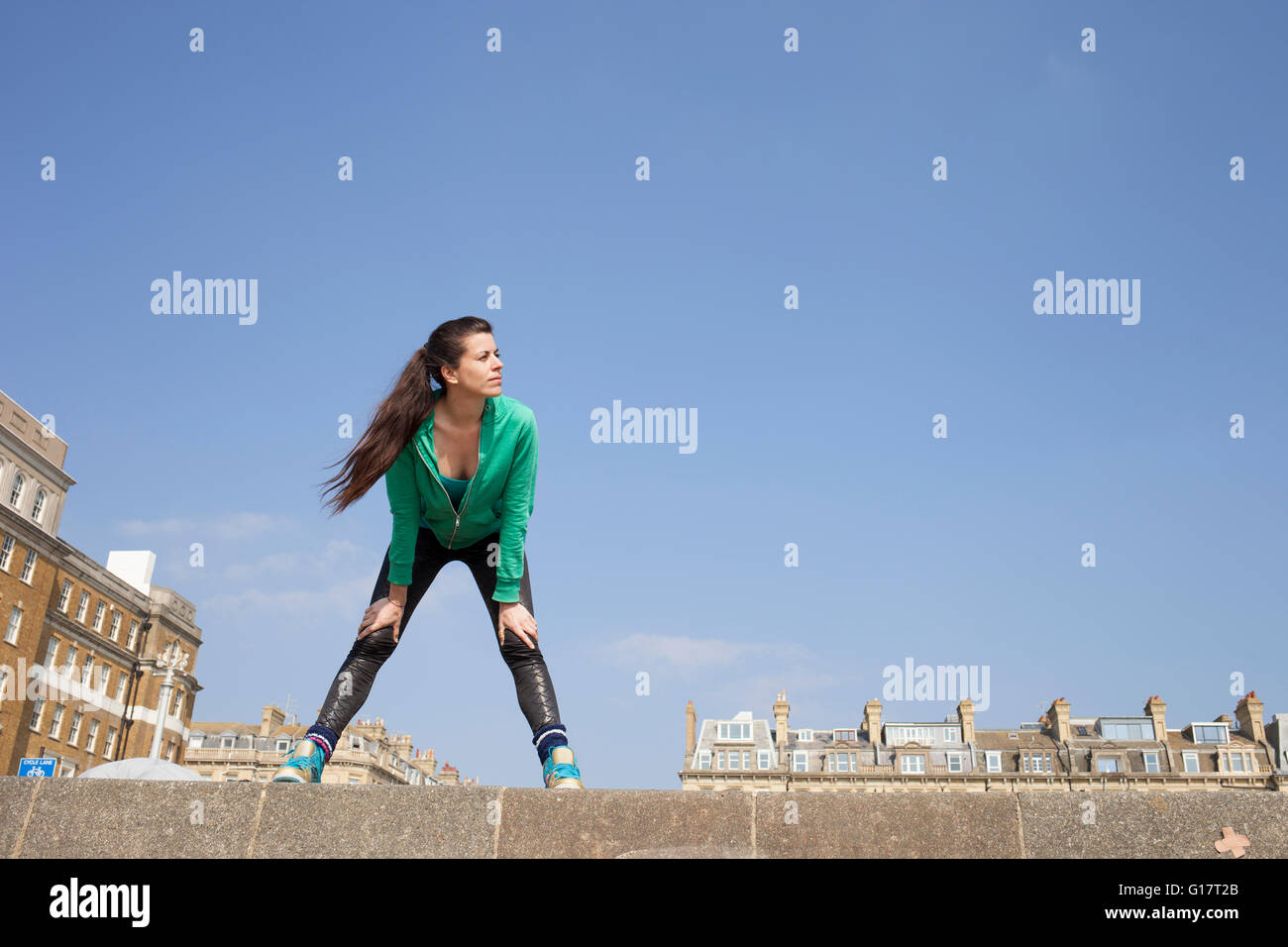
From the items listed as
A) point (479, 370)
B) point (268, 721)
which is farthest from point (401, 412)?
point (268, 721)

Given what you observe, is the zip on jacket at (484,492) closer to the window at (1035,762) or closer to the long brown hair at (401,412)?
the long brown hair at (401,412)

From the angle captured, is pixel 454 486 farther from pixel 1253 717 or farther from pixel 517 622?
pixel 1253 717

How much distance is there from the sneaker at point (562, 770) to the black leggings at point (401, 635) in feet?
0.76

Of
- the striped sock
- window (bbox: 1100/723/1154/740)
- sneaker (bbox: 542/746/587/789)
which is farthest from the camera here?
window (bbox: 1100/723/1154/740)

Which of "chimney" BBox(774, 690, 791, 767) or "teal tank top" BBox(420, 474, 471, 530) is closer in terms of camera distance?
"teal tank top" BBox(420, 474, 471, 530)

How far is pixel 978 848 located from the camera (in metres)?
4.29

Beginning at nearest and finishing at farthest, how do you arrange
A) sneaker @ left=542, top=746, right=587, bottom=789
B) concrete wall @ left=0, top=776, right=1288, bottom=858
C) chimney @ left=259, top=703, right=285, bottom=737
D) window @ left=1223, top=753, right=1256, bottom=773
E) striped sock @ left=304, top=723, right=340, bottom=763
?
concrete wall @ left=0, top=776, right=1288, bottom=858 < sneaker @ left=542, top=746, right=587, bottom=789 < striped sock @ left=304, top=723, right=340, bottom=763 < window @ left=1223, top=753, right=1256, bottom=773 < chimney @ left=259, top=703, right=285, bottom=737

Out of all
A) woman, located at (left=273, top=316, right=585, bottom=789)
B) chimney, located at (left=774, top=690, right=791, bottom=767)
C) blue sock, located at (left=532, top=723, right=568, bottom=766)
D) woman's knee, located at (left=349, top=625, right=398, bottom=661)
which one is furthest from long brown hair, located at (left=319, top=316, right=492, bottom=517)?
chimney, located at (left=774, top=690, right=791, bottom=767)

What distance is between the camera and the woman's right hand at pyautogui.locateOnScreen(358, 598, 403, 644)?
584 centimetres

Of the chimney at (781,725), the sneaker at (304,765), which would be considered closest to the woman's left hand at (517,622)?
the sneaker at (304,765)

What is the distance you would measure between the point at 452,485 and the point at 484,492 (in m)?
0.20

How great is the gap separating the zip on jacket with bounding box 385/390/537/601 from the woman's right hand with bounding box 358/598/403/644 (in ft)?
0.48

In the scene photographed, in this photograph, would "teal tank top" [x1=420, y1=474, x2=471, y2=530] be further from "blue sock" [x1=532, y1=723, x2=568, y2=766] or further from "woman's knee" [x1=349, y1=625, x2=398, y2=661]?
"blue sock" [x1=532, y1=723, x2=568, y2=766]
